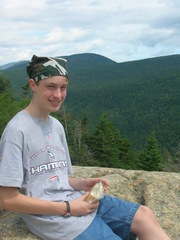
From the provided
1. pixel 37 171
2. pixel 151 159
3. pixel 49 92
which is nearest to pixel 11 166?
pixel 37 171

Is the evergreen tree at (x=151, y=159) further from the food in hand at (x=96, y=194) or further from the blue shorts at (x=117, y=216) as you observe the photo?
the food in hand at (x=96, y=194)

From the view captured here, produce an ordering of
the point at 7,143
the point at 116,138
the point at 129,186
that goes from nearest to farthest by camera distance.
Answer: the point at 7,143 → the point at 129,186 → the point at 116,138

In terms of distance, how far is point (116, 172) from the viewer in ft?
15.6

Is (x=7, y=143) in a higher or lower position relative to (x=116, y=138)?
higher

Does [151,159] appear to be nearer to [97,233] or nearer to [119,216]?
[119,216]

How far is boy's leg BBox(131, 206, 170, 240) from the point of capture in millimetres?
2597

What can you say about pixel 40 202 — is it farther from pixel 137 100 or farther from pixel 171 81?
pixel 171 81

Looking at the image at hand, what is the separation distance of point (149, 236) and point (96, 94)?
566 ft

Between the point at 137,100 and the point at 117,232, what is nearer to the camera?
the point at 117,232

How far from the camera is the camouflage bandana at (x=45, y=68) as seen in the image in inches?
96.7

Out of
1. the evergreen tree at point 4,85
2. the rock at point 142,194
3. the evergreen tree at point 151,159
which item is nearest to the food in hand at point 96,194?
the rock at point 142,194

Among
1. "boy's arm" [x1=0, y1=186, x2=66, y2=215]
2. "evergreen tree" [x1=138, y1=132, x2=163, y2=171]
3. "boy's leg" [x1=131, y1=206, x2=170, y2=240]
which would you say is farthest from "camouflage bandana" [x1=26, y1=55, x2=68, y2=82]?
"evergreen tree" [x1=138, y1=132, x2=163, y2=171]

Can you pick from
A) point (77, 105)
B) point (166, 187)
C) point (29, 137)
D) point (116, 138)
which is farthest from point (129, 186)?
point (77, 105)

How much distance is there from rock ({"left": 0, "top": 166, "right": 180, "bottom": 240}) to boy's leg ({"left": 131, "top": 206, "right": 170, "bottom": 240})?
26.4 inches
